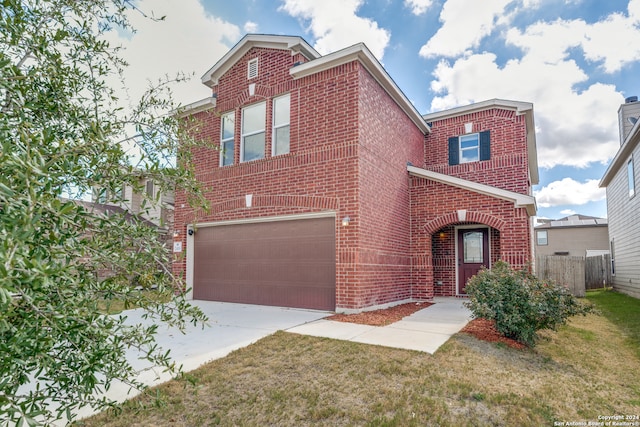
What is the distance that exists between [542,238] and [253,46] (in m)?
29.6

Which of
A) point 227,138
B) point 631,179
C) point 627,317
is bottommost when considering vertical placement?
point 627,317

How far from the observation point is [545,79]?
41.8ft

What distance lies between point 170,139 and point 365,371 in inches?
127

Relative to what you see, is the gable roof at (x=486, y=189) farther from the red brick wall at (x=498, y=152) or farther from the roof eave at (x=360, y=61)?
the roof eave at (x=360, y=61)

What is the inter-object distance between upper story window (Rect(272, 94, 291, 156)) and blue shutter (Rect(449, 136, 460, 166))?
608 centimetres

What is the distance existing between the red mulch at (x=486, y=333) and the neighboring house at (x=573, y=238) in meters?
26.1

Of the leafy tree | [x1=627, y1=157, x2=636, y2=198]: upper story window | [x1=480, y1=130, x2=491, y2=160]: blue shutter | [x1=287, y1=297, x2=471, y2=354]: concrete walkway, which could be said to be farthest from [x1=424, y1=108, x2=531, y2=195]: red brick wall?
the leafy tree

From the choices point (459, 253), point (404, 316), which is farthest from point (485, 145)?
point (404, 316)

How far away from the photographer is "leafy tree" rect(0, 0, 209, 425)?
3.98 feet

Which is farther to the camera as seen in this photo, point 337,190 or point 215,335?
point 337,190

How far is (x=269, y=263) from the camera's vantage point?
931cm

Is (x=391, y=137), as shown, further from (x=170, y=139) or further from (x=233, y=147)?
(x=170, y=139)

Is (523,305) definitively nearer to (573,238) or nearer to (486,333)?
(486,333)

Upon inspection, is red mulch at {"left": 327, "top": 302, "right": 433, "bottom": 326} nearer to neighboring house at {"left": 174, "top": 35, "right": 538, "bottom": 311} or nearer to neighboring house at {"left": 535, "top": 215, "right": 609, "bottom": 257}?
neighboring house at {"left": 174, "top": 35, "right": 538, "bottom": 311}
